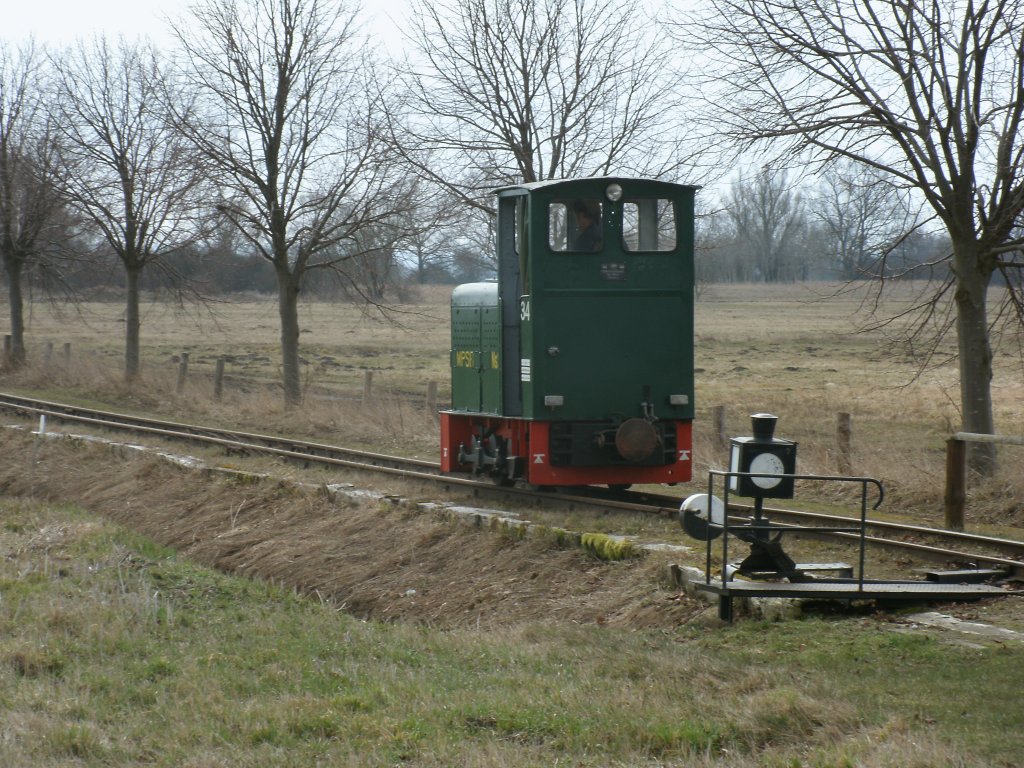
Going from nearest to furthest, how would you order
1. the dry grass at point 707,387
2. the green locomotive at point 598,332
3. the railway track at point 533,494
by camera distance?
the railway track at point 533,494 < the green locomotive at point 598,332 < the dry grass at point 707,387

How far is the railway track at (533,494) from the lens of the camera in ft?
32.7

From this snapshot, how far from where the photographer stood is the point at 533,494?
523 inches

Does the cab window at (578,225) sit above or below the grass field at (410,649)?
above

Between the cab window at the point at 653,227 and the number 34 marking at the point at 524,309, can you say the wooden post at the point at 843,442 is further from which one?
the number 34 marking at the point at 524,309

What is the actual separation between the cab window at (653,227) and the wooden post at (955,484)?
365 centimetres

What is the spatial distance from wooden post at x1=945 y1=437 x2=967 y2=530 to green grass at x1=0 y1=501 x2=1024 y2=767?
4108mm

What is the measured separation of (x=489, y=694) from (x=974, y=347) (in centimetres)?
965

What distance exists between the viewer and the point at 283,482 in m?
15.2

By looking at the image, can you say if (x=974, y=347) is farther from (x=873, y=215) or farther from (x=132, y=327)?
(x=132, y=327)

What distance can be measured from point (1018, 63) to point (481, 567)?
8072 millimetres

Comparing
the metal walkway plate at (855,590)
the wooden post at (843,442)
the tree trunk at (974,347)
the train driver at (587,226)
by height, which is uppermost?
the train driver at (587,226)

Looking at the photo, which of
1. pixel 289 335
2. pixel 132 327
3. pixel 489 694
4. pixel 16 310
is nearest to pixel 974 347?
pixel 489 694

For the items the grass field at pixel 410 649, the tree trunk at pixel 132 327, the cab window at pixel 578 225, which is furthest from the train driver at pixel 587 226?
the tree trunk at pixel 132 327

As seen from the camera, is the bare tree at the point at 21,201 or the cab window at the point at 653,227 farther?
the bare tree at the point at 21,201
